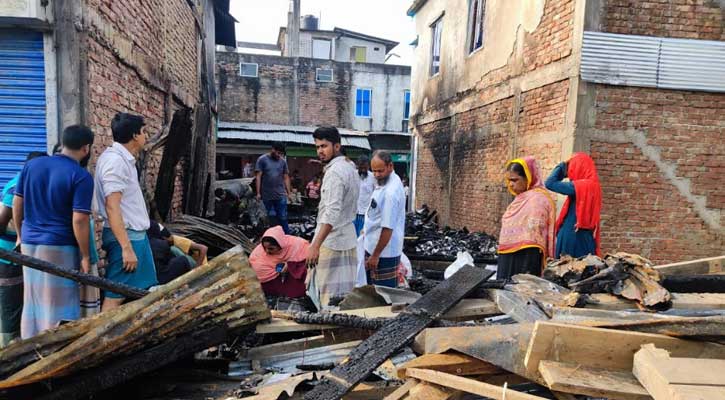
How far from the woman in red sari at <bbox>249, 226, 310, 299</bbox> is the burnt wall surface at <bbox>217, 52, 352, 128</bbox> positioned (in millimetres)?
18076

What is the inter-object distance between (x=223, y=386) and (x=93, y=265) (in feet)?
5.49

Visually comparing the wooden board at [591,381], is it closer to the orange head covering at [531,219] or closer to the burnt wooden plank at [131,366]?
the burnt wooden plank at [131,366]

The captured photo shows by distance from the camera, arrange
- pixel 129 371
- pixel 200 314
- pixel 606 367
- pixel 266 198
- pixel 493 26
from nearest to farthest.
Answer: pixel 606 367, pixel 129 371, pixel 200 314, pixel 266 198, pixel 493 26

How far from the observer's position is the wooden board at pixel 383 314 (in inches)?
Result: 91.3

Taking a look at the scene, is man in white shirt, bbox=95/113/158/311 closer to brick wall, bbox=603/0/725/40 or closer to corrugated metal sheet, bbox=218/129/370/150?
brick wall, bbox=603/0/725/40

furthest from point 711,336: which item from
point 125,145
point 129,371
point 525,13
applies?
point 525,13

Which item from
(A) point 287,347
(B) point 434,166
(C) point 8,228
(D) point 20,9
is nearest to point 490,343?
(A) point 287,347

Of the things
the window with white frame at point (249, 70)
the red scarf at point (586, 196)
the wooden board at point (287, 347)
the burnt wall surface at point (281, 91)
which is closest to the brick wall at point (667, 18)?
the red scarf at point (586, 196)

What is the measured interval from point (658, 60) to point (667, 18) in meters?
0.55

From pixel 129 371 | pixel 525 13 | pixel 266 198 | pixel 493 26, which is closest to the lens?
pixel 129 371

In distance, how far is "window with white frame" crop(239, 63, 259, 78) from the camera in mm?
20805

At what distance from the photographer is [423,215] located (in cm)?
1120

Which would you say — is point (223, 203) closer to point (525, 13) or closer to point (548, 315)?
point (525, 13)

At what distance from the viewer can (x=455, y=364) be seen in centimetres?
180
